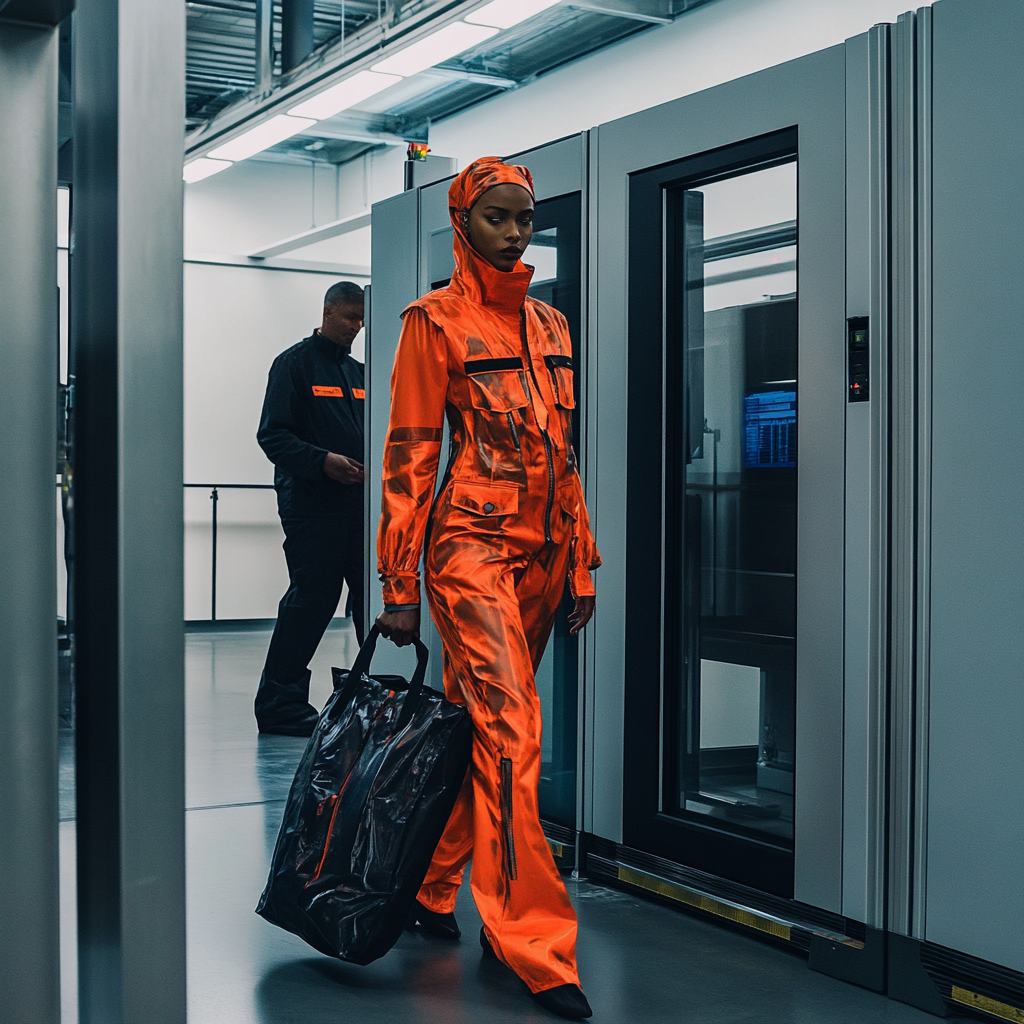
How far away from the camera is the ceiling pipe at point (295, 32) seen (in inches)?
264

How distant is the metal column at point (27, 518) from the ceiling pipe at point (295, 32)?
5.90 meters

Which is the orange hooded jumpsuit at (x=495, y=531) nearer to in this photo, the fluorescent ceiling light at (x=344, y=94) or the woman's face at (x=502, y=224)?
the woman's face at (x=502, y=224)

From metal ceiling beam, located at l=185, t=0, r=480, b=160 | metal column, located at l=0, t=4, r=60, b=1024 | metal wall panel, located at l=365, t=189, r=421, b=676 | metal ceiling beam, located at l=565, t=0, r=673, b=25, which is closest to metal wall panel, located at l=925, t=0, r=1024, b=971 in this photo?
metal column, located at l=0, t=4, r=60, b=1024

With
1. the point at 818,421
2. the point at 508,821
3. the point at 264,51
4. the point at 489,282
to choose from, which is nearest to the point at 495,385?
the point at 489,282

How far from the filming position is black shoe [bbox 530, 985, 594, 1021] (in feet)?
7.22

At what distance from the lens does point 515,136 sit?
7.92m

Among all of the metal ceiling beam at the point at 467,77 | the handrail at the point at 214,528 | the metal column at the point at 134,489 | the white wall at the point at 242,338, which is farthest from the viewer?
the white wall at the point at 242,338

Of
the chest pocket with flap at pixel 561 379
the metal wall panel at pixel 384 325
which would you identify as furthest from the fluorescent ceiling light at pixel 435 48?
the chest pocket with flap at pixel 561 379

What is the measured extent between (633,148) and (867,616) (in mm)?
1257

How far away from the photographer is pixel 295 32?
6727mm

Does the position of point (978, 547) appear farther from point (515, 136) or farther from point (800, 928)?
point (515, 136)

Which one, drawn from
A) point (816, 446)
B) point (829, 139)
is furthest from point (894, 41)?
point (816, 446)

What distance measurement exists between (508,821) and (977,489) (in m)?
1.00

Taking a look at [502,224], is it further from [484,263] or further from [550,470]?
[550,470]
